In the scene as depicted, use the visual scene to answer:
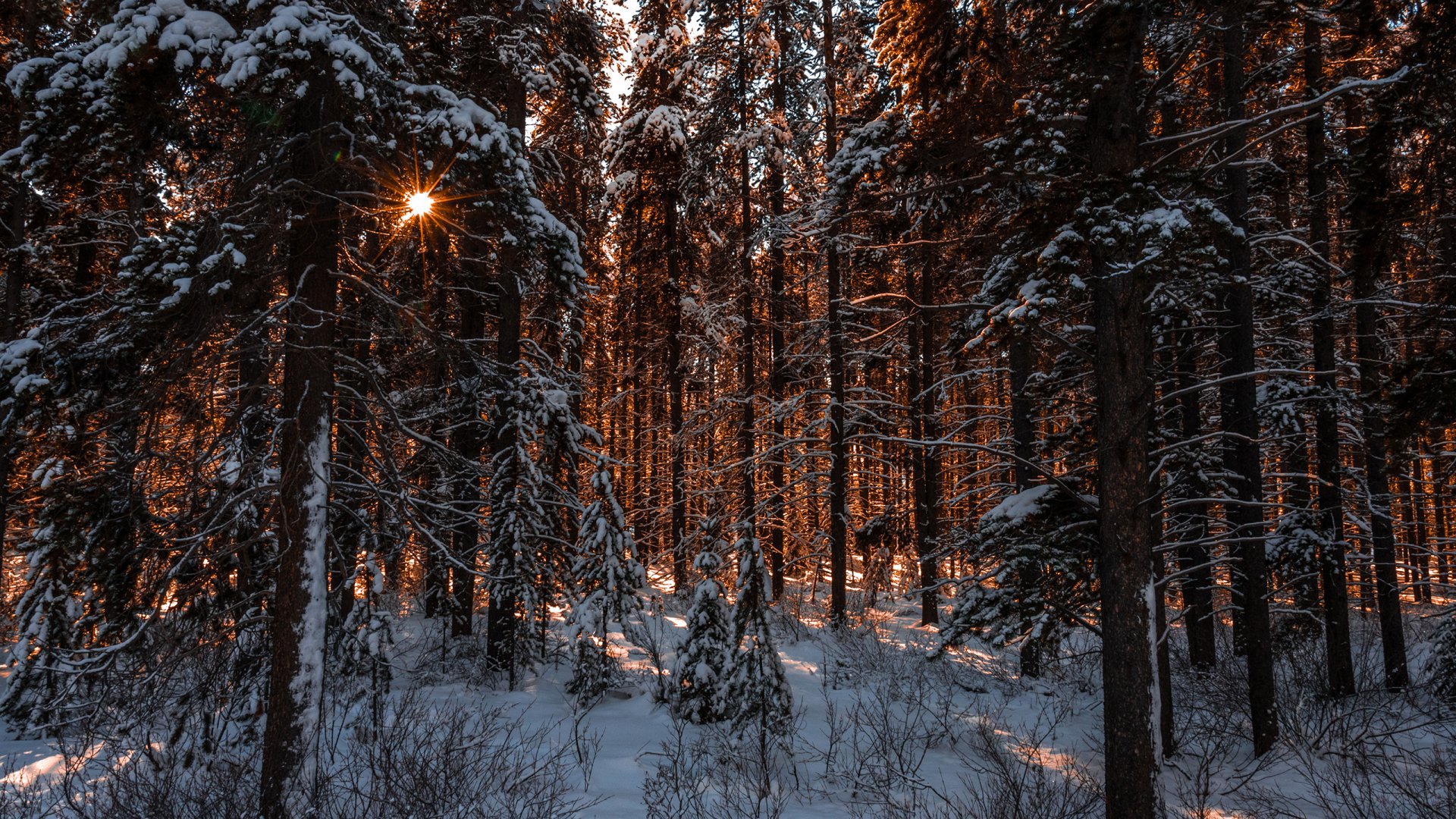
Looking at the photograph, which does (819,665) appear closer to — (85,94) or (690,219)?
(690,219)

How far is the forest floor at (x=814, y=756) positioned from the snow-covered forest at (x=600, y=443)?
0.31 feet

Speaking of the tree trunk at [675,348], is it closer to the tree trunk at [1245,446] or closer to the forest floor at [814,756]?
the forest floor at [814,756]

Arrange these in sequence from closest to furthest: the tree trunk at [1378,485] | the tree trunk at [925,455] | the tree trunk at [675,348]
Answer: the tree trunk at [1378,485], the tree trunk at [925,455], the tree trunk at [675,348]

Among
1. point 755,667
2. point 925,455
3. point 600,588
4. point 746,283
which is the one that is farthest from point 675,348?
point 755,667

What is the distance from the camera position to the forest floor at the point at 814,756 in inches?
247

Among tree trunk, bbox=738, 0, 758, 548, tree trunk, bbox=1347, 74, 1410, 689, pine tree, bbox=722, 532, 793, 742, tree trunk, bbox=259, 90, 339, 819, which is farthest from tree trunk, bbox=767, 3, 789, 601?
tree trunk, bbox=1347, 74, 1410, 689

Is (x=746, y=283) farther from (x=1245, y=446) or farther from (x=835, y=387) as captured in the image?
(x=1245, y=446)

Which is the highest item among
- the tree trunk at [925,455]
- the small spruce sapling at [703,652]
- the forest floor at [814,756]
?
the tree trunk at [925,455]

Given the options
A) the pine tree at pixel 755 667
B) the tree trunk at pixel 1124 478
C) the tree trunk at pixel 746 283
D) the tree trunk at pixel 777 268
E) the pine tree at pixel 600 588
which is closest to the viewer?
the tree trunk at pixel 1124 478

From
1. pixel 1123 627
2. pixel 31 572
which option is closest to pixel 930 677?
pixel 1123 627

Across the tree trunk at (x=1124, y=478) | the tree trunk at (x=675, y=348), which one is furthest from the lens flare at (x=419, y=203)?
the tree trunk at (x=675, y=348)

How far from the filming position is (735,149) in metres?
15.6

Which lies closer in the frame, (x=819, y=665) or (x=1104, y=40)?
(x=1104, y=40)

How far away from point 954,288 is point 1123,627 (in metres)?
13.2
